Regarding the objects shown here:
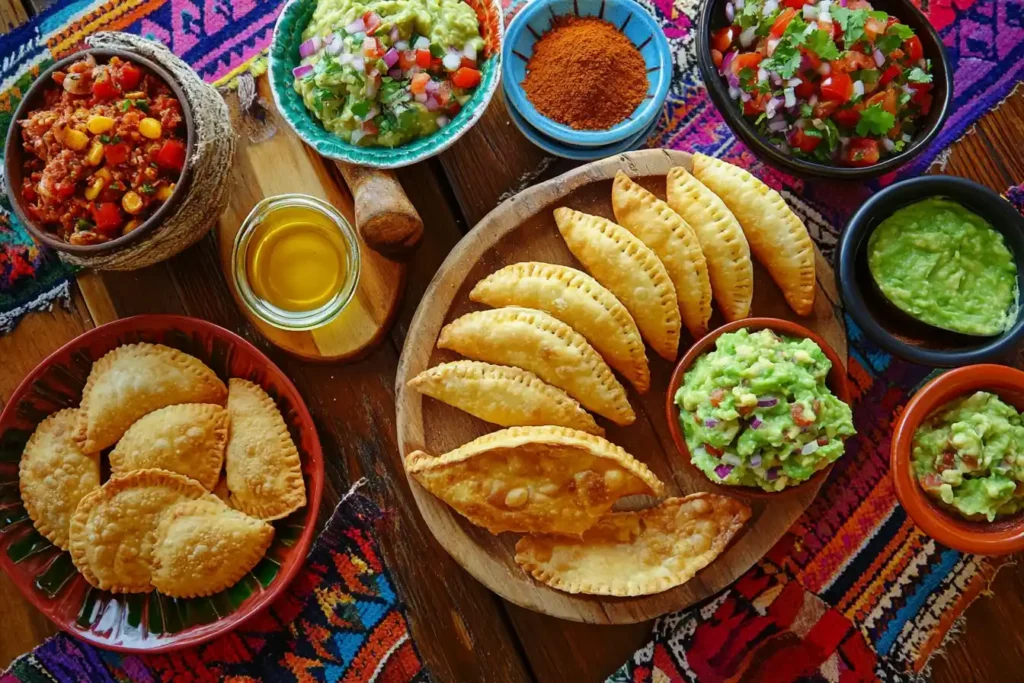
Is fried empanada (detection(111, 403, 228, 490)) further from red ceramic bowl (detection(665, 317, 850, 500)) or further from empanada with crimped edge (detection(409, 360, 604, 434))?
red ceramic bowl (detection(665, 317, 850, 500))

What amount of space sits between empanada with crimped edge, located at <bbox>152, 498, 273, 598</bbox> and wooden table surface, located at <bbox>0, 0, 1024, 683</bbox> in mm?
243

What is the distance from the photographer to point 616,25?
7.89 feet

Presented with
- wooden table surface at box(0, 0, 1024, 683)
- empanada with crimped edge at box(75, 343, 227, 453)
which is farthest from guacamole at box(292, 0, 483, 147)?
empanada with crimped edge at box(75, 343, 227, 453)

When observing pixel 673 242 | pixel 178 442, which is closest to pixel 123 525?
pixel 178 442

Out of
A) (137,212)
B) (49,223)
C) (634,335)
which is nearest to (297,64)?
(137,212)

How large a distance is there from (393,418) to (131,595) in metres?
0.90

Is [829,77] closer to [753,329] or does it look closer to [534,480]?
[753,329]

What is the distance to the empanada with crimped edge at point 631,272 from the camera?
2227 mm

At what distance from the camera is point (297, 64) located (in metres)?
2.30

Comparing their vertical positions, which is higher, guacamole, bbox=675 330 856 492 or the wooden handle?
the wooden handle

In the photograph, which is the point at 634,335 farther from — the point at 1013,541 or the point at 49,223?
the point at 49,223

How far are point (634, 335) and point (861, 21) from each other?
1.06m

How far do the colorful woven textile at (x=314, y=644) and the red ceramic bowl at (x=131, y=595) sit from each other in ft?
0.38

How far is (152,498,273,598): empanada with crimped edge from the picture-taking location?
2250 millimetres
